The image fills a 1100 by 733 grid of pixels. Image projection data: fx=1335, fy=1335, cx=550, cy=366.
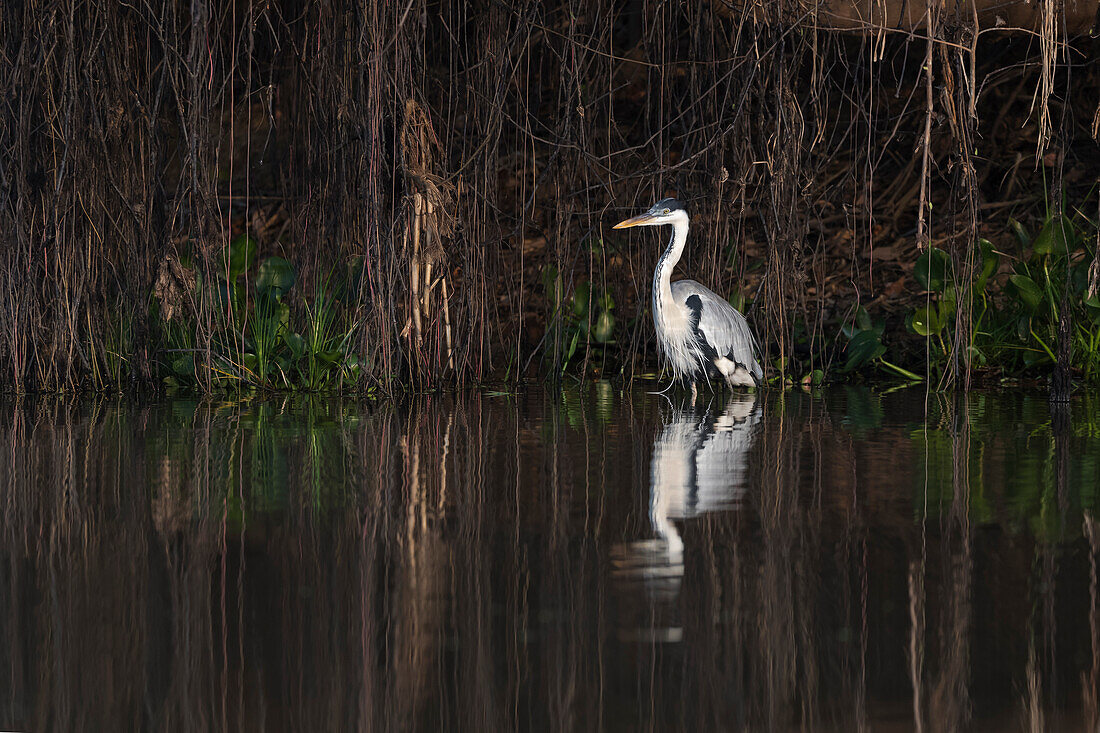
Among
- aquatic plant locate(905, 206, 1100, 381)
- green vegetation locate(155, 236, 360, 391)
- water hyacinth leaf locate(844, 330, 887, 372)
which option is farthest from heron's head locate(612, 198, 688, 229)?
green vegetation locate(155, 236, 360, 391)

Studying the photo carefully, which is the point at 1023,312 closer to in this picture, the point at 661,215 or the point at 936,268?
the point at 936,268

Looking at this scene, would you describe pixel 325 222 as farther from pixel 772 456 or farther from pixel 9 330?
pixel 772 456

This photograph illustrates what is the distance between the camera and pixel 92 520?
3.24 m

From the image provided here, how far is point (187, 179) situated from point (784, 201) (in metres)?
2.67

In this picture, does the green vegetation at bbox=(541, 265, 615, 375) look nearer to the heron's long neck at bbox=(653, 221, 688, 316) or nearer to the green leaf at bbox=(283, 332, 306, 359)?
the heron's long neck at bbox=(653, 221, 688, 316)

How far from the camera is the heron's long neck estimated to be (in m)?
6.73

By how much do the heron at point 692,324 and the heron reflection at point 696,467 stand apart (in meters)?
0.74

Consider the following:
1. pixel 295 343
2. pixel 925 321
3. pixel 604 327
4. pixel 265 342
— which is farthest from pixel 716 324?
pixel 265 342

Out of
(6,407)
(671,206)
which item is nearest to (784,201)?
(671,206)

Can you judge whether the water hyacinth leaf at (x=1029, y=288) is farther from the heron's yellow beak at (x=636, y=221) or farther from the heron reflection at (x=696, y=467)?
the heron's yellow beak at (x=636, y=221)

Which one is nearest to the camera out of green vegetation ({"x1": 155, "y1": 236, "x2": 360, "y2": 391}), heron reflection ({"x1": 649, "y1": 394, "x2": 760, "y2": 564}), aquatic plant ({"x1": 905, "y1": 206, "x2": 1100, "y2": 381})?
heron reflection ({"x1": 649, "y1": 394, "x2": 760, "y2": 564})

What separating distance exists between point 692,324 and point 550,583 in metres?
4.05

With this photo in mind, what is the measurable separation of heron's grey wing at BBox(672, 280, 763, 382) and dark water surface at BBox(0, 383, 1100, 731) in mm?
1846

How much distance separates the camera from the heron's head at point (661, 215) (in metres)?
6.65
